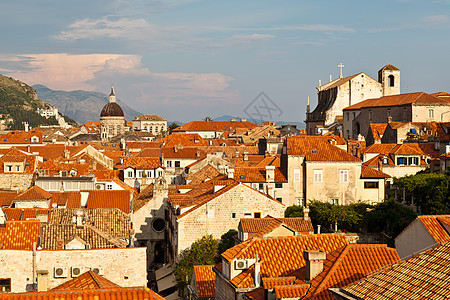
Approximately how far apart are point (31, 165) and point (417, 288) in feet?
223

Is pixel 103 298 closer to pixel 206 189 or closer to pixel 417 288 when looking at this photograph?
pixel 417 288

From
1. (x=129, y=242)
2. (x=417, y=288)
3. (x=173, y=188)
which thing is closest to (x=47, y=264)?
(x=129, y=242)

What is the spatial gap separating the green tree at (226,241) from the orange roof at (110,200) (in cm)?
1103

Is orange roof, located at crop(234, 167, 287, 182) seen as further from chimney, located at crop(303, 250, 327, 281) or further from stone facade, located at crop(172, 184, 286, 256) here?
Result: chimney, located at crop(303, 250, 327, 281)

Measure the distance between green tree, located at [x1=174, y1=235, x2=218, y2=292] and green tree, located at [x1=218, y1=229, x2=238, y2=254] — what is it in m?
0.43

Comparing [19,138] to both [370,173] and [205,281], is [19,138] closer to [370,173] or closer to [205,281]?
[370,173]

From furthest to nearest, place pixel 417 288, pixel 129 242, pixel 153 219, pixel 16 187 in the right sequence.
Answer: pixel 16 187 < pixel 153 219 < pixel 129 242 < pixel 417 288

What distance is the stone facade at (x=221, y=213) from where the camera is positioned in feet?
145

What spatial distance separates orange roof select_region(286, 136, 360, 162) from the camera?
56.0 metres

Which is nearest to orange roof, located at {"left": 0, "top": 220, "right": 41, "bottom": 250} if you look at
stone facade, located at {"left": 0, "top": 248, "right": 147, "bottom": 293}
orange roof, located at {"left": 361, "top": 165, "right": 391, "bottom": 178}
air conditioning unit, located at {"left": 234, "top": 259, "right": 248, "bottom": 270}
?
stone facade, located at {"left": 0, "top": 248, "right": 147, "bottom": 293}

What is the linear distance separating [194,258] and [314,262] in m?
19.3

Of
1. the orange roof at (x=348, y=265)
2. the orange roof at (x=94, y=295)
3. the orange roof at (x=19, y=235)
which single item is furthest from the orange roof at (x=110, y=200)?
the orange roof at (x=94, y=295)

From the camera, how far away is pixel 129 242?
3747cm

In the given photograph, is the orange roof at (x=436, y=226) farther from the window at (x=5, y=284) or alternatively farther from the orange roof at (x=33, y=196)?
the orange roof at (x=33, y=196)
